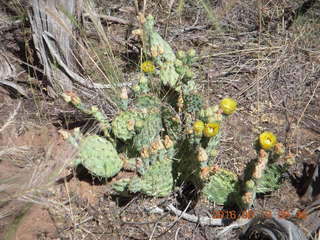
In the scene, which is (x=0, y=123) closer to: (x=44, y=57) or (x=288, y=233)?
(x=44, y=57)

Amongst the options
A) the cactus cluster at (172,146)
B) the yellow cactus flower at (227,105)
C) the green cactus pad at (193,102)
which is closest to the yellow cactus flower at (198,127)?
the cactus cluster at (172,146)

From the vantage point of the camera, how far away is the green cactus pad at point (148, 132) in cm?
189

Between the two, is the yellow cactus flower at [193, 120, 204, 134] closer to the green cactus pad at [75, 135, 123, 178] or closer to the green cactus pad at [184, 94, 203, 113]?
the green cactus pad at [184, 94, 203, 113]

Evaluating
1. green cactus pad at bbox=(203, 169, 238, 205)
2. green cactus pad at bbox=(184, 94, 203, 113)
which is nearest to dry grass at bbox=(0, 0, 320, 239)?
green cactus pad at bbox=(203, 169, 238, 205)

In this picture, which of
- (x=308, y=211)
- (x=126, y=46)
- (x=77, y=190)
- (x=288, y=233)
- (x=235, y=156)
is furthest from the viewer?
(x=126, y=46)

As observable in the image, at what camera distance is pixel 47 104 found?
7.77 ft

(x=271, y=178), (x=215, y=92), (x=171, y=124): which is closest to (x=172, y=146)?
(x=171, y=124)

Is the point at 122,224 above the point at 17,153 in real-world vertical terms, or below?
below

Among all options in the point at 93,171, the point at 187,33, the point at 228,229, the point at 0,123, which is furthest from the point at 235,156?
the point at 0,123

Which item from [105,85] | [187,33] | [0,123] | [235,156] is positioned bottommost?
[235,156]

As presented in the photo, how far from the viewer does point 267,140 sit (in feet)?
4.97

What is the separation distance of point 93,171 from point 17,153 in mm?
522

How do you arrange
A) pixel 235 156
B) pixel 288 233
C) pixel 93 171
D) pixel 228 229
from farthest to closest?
pixel 235 156
pixel 93 171
pixel 228 229
pixel 288 233

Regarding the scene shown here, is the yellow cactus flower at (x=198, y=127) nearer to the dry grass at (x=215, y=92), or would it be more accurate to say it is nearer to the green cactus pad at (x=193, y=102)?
the green cactus pad at (x=193, y=102)
